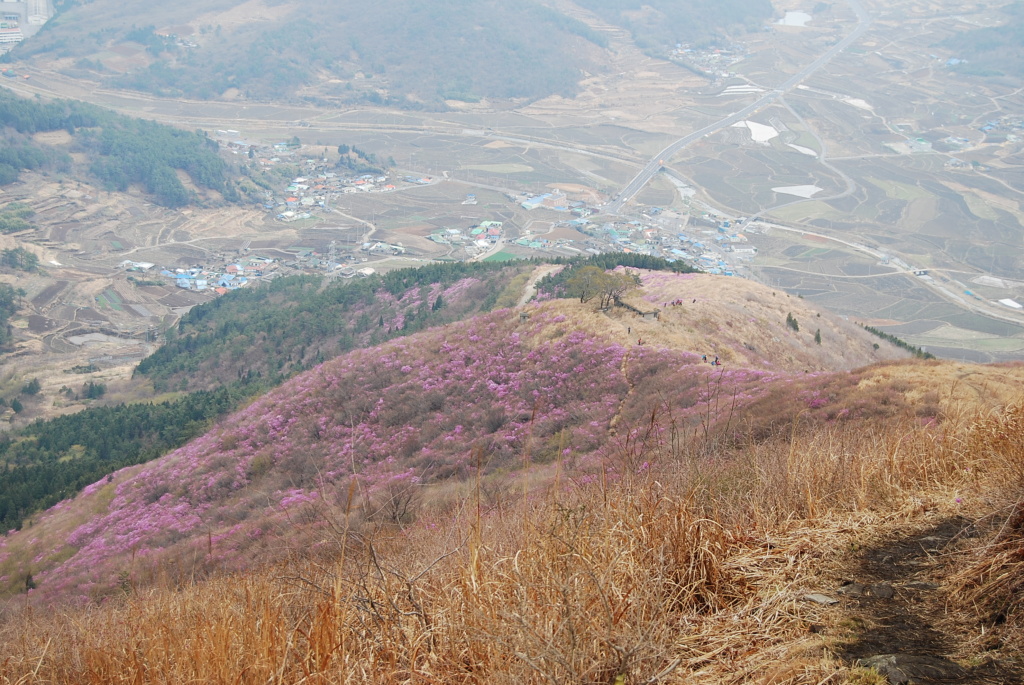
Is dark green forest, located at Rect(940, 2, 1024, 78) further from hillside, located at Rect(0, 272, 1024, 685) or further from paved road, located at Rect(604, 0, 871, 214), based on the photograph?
hillside, located at Rect(0, 272, 1024, 685)

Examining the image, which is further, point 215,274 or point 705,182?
point 705,182

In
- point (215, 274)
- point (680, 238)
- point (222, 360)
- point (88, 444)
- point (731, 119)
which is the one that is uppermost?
point (731, 119)

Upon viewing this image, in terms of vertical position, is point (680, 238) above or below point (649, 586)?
below

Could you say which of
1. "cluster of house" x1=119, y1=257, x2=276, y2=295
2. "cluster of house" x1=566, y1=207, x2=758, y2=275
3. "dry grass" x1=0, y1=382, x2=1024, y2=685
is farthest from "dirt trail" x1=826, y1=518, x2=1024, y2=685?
"cluster of house" x1=119, y1=257, x2=276, y2=295

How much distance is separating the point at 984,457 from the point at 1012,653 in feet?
8.09

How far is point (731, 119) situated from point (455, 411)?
103 m

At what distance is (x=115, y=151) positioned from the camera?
8912cm

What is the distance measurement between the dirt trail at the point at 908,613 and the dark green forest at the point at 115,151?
9332 cm

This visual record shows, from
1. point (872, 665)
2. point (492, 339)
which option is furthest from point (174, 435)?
point (872, 665)

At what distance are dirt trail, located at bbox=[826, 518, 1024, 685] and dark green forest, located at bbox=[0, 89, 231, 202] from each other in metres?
93.3

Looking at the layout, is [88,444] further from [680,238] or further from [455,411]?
[680,238]

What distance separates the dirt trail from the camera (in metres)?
2.95

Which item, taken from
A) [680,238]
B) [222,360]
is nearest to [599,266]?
[222,360]

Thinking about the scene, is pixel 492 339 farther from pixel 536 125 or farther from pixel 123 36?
pixel 123 36
